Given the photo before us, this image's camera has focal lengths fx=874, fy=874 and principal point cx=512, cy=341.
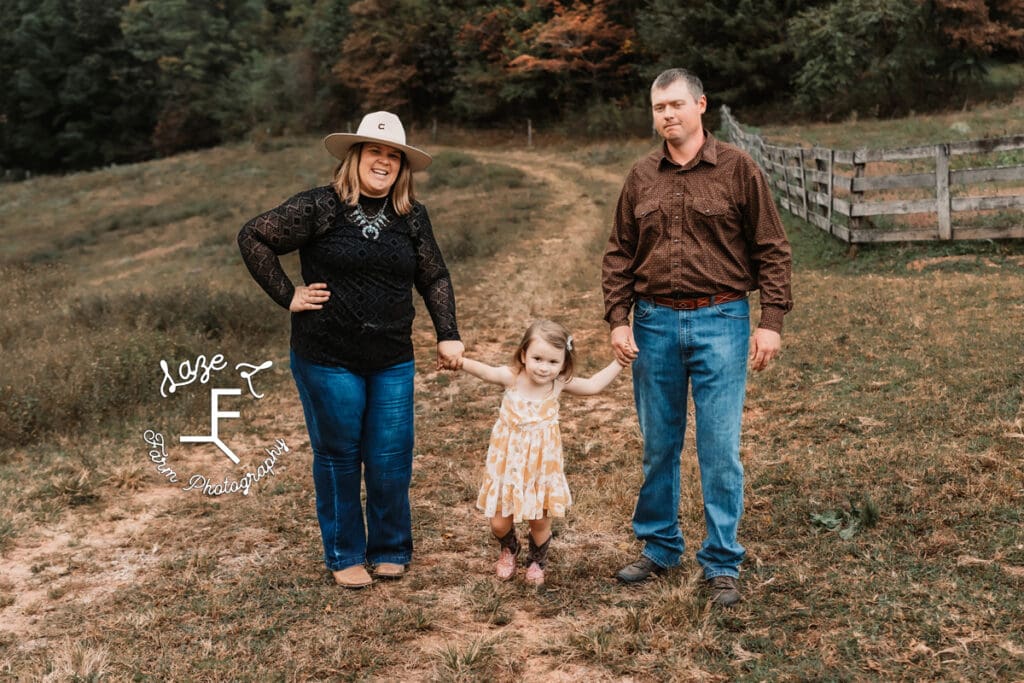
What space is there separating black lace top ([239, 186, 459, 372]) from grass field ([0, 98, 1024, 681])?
126 cm

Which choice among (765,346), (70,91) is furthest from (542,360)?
(70,91)

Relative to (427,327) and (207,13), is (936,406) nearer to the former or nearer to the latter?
(427,327)

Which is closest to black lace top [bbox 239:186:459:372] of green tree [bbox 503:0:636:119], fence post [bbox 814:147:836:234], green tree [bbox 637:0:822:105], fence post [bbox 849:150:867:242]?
fence post [bbox 849:150:867:242]

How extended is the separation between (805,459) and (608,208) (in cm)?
1252

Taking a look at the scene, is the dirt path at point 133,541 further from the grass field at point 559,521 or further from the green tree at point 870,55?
the green tree at point 870,55

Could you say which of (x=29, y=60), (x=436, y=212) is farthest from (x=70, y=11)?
(x=436, y=212)

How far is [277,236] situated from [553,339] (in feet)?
4.48

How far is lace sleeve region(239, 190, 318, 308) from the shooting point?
159 inches

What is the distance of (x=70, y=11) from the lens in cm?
6134

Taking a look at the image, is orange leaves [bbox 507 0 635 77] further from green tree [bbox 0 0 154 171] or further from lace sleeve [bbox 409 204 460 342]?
green tree [bbox 0 0 154 171]

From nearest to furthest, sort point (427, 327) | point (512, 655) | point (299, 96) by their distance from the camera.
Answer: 1. point (512, 655)
2. point (427, 327)
3. point (299, 96)

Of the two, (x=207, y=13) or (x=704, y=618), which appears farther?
(x=207, y=13)

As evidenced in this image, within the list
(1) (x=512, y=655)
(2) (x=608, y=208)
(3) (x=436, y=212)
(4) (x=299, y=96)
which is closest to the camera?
(1) (x=512, y=655)

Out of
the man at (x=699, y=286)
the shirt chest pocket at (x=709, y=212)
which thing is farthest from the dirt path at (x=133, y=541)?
the shirt chest pocket at (x=709, y=212)
